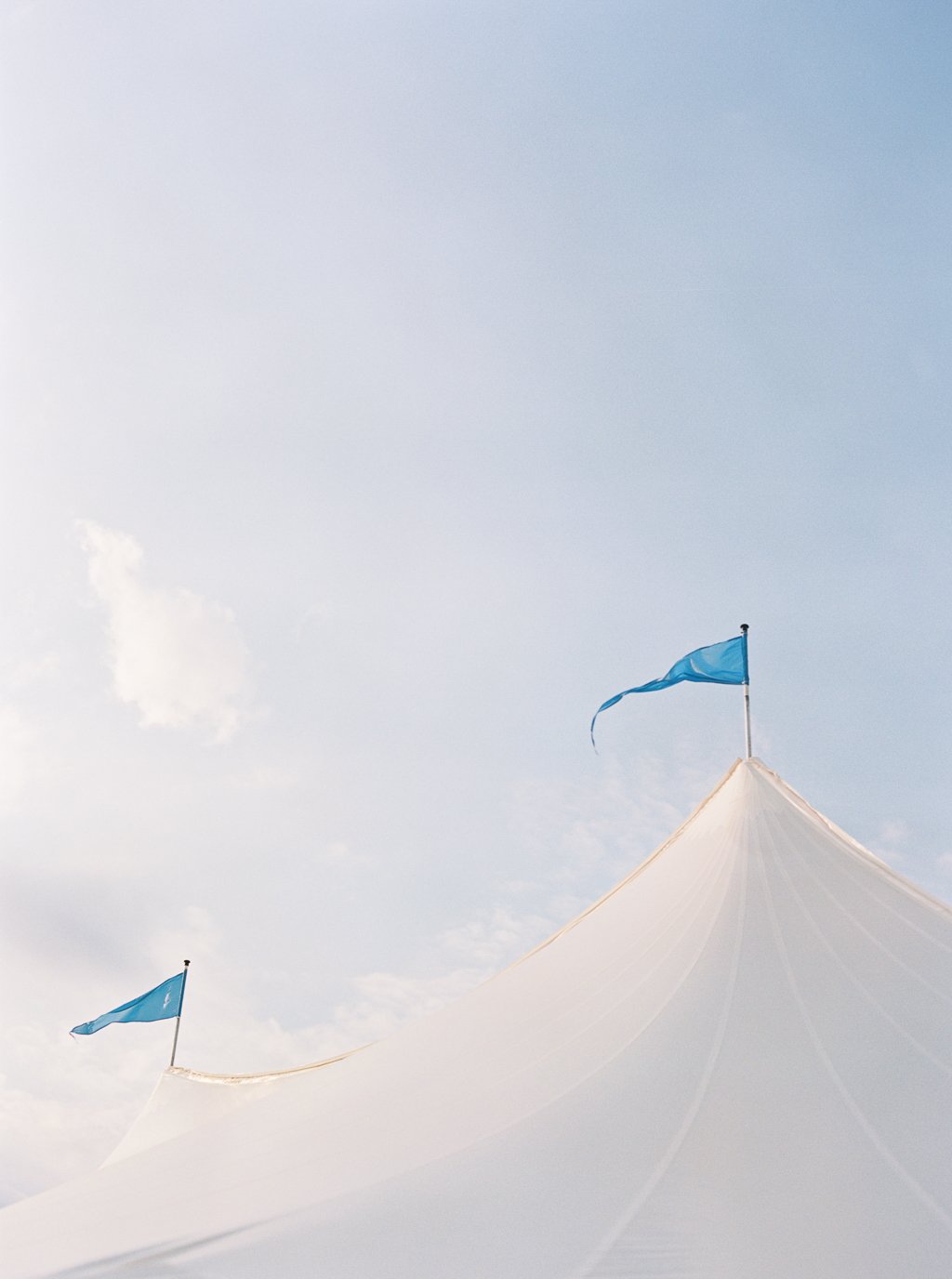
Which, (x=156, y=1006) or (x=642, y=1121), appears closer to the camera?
(x=642, y=1121)

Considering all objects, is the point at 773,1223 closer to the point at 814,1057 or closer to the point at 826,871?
the point at 814,1057

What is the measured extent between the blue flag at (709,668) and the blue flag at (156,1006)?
8083 millimetres

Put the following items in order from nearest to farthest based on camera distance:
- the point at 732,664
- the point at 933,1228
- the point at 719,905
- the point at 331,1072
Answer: the point at 933,1228, the point at 719,905, the point at 331,1072, the point at 732,664

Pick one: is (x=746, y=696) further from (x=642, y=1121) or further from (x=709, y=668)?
(x=642, y=1121)

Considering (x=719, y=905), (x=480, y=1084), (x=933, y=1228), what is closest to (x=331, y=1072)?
(x=480, y=1084)

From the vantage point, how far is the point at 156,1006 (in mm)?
12766

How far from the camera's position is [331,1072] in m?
6.48

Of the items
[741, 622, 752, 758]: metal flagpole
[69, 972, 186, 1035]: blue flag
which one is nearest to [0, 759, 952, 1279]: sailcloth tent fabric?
[741, 622, 752, 758]: metal flagpole

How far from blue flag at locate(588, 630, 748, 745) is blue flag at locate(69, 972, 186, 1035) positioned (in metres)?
8.08

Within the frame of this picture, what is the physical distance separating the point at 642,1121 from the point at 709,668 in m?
3.49

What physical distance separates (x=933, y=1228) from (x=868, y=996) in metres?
1.63

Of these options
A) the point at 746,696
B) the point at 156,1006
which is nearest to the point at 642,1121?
the point at 746,696

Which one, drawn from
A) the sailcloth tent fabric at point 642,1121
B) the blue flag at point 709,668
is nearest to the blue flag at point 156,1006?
the sailcloth tent fabric at point 642,1121

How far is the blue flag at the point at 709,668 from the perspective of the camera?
7.17 meters
